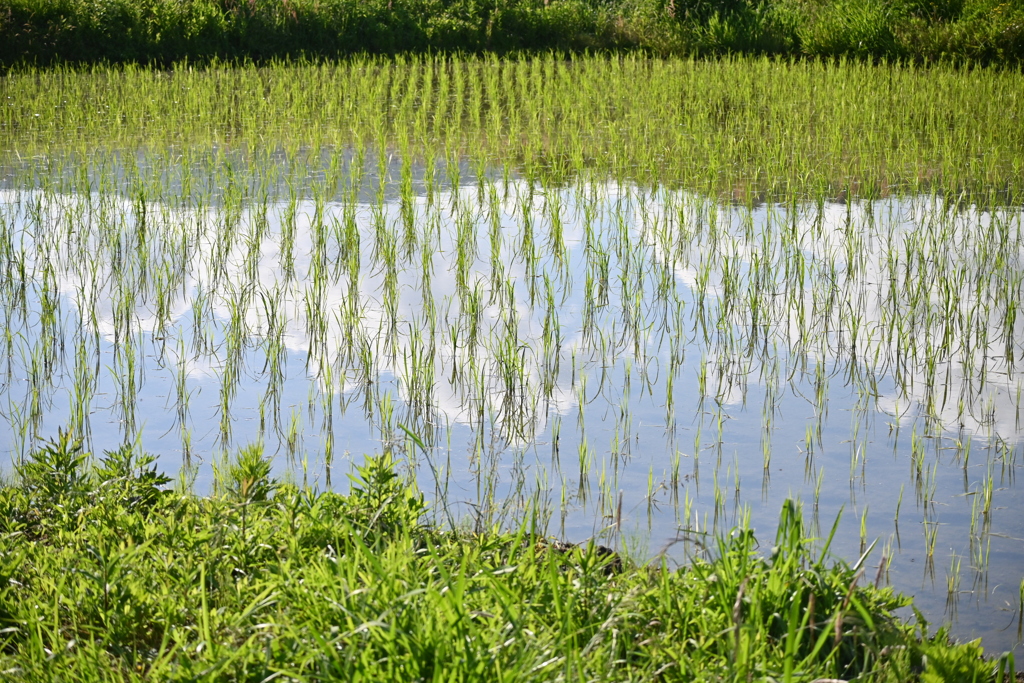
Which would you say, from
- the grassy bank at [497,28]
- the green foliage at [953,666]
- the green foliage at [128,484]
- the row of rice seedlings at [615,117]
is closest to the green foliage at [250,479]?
the green foliage at [128,484]

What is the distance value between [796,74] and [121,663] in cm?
985

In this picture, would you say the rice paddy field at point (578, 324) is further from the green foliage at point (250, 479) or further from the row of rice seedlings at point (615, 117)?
the green foliage at point (250, 479)

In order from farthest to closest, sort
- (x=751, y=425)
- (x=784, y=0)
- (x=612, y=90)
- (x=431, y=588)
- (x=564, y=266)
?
(x=784, y=0), (x=612, y=90), (x=564, y=266), (x=751, y=425), (x=431, y=588)

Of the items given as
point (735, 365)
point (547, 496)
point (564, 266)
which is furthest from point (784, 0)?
point (547, 496)

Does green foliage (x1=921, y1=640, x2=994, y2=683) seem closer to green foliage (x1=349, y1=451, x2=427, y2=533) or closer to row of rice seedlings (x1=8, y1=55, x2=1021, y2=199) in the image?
green foliage (x1=349, y1=451, x2=427, y2=533)

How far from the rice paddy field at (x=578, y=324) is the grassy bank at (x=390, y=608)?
213 millimetres

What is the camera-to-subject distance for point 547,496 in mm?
2648

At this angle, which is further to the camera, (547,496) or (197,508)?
(547,496)

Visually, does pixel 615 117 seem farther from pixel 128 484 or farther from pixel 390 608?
pixel 390 608

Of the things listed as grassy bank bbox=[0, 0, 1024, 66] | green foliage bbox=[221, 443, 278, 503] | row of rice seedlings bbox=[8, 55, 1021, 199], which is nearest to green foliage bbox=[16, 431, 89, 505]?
green foliage bbox=[221, 443, 278, 503]

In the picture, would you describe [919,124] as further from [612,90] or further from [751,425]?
[751,425]

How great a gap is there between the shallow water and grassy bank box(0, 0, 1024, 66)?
7.38 metres

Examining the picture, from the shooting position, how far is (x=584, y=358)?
3.56 m

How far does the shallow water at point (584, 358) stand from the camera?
2592mm
